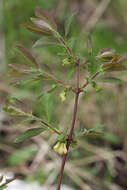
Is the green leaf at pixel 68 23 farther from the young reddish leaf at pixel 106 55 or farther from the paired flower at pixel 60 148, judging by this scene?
the paired flower at pixel 60 148


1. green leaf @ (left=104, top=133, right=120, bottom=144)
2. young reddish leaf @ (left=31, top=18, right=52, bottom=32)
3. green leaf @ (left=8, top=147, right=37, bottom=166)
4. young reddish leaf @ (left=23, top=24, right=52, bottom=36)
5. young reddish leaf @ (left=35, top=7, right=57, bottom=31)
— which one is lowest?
green leaf @ (left=8, top=147, right=37, bottom=166)

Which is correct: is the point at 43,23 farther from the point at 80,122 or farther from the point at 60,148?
the point at 80,122

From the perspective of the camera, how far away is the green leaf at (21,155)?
2.07 metres

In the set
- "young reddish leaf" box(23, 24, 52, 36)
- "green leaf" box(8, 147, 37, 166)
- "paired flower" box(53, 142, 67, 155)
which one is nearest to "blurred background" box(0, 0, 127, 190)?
"green leaf" box(8, 147, 37, 166)

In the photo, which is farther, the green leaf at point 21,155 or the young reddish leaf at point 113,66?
the green leaf at point 21,155

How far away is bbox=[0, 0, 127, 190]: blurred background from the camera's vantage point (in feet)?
6.53

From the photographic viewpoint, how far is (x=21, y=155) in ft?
6.87

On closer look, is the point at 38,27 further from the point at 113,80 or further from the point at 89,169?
the point at 89,169

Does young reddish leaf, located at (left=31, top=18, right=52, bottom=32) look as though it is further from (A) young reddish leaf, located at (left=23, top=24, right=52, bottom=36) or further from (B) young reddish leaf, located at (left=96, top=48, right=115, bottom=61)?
(B) young reddish leaf, located at (left=96, top=48, right=115, bottom=61)

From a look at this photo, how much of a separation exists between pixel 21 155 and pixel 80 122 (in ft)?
1.85

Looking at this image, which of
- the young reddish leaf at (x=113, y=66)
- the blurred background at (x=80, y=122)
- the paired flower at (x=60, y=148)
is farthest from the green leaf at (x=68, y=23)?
the blurred background at (x=80, y=122)

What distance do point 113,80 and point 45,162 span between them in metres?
1.40

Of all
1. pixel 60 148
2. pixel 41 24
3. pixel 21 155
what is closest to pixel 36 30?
pixel 41 24

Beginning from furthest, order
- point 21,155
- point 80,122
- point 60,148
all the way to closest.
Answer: point 80,122
point 21,155
point 60,148
